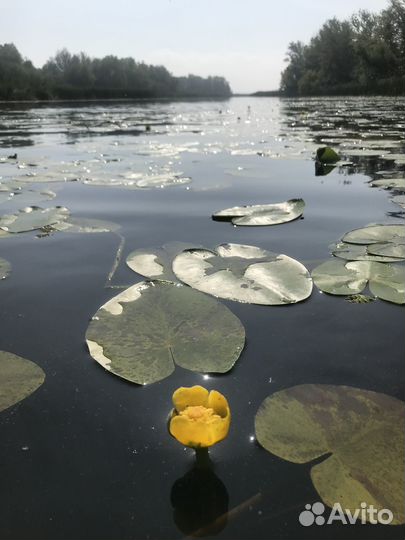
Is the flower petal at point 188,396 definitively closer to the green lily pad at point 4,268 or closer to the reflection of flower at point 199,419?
the reflection of flower at point 199,419

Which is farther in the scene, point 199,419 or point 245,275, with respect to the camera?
point 245,275

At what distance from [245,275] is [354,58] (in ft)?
147

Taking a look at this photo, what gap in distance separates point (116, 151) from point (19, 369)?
3856 mm

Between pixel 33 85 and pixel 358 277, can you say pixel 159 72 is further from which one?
pixel 358 277

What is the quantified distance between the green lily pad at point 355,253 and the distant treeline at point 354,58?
2892cm

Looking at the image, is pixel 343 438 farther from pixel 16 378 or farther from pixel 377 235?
→ pixel 377 235

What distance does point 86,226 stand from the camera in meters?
1.71

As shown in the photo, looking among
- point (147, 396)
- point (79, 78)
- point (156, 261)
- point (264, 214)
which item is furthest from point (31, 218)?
point (79, 78)

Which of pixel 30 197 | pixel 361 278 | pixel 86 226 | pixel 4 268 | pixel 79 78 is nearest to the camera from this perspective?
pixel 361 278

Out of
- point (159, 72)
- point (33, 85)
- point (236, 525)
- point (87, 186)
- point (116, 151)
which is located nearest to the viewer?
point (236, 525)

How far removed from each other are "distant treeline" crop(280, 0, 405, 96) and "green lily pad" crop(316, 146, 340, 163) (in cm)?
2686

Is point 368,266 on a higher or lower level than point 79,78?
lower

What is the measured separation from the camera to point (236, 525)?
1.69ft

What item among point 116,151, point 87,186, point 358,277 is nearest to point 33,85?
point 116,151
